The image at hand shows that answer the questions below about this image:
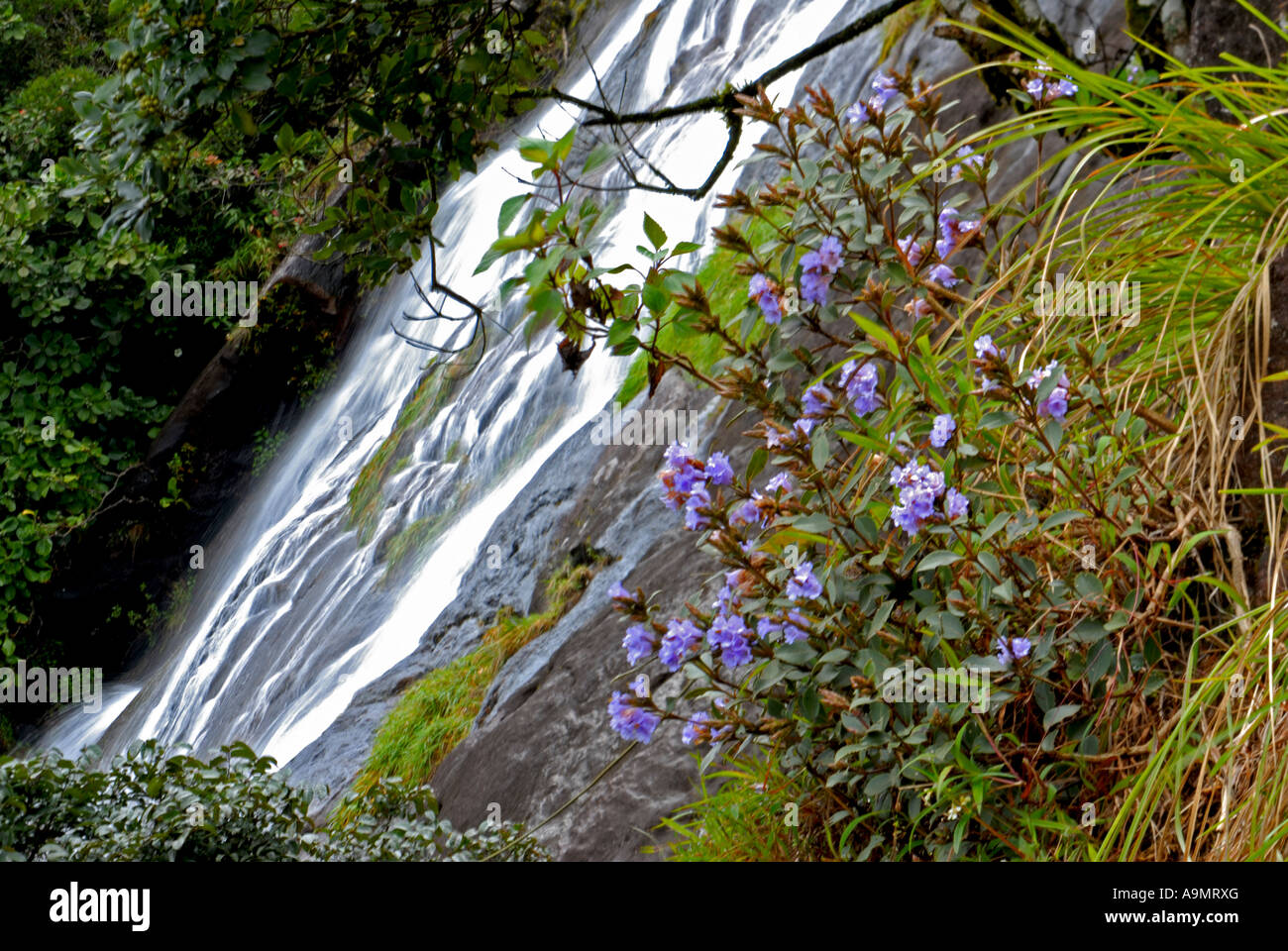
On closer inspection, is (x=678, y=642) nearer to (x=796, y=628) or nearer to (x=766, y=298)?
(x=796, y=628)

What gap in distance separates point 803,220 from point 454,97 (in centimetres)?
97

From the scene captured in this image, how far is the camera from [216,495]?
36.4 ft

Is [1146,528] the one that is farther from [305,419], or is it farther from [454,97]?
[305,419]

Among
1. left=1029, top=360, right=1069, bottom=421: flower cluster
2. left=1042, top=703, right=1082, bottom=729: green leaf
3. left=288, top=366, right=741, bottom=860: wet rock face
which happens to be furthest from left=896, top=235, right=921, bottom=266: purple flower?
left=288, top=366, right=741, bottom=860: wet rock face

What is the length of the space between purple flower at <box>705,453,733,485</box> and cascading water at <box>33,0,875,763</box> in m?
3.51

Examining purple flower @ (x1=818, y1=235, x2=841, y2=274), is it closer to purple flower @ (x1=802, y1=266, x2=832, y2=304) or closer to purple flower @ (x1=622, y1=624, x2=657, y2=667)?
purple flower @ (x1=802, y1=266, x2=832, y2=304)

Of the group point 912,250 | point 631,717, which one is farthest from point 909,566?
point 912,250

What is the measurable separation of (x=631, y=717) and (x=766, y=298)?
906mm

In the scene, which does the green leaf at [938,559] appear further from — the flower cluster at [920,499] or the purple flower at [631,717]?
the purple flower at [631,717]

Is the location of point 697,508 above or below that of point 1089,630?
above

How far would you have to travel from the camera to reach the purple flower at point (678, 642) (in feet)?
7.25

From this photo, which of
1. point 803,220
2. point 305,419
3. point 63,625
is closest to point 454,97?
point 803,220

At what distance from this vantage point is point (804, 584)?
2.08m

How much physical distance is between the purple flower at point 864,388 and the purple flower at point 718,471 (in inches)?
11.5
